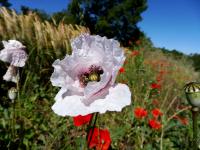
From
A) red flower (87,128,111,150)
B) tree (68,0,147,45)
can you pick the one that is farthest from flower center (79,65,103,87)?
tree (68,0,147,45)

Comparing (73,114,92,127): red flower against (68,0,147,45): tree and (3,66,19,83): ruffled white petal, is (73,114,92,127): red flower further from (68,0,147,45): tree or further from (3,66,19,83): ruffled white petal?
(68,0,147,45): tree

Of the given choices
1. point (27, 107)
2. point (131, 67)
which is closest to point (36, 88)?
point (27, 107)

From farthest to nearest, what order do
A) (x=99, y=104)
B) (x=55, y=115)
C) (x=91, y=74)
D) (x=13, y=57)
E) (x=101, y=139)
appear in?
(x=55, y=115), (x=13, y=57), (x=101, y=139), (x=91, y=74), (x=99, y=104)

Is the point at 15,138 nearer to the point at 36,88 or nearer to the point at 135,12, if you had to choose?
the point at 36,88

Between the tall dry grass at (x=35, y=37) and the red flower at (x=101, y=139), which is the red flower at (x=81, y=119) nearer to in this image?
the red flower at (x=101, y=139)

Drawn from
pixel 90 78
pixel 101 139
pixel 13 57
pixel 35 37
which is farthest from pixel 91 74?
pixel 35 37

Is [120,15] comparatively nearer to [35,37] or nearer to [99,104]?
[35,37]
